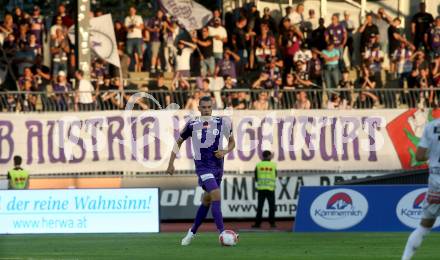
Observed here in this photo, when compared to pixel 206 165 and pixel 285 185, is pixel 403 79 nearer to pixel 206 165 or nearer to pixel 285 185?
pixel 285 185

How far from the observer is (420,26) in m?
32.6

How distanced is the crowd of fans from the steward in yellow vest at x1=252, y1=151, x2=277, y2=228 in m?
1.96

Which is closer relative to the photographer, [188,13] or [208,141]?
[208,141]

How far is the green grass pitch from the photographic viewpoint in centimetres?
1577

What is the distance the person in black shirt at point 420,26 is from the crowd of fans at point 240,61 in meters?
0.03

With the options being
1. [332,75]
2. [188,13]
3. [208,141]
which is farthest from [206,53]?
[208,141]

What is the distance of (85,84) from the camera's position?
28969mm

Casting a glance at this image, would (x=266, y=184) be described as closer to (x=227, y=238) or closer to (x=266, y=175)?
(x=266, y=175)

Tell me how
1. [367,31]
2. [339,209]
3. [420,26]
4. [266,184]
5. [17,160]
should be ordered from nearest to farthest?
1. [339,209]
2. [17,160]
3. [266,184]
4. [367,31]
5. [420,26]

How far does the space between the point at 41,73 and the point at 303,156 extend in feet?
23.3

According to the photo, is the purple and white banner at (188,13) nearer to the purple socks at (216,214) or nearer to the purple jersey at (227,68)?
the purple jersey at (227,68)

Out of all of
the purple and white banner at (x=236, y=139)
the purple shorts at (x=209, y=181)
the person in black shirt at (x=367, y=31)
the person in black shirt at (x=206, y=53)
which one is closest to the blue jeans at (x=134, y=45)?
the person in black shirt at (x=206, y=53)

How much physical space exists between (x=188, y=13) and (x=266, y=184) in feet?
20.3

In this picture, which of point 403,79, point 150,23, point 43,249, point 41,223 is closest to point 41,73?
point 150,23
